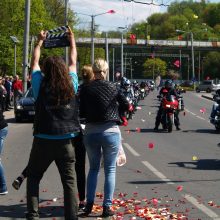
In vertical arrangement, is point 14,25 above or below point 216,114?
above

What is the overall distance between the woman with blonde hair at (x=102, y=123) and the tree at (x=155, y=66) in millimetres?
134560

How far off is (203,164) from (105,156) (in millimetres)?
5162

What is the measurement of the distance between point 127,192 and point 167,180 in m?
1.31

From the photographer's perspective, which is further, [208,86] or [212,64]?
[212,64]

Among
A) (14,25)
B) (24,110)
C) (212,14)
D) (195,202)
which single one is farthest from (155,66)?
(195,202)

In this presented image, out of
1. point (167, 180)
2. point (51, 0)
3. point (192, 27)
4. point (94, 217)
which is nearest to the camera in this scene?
point (94, 217)

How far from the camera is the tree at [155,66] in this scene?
14300 cm

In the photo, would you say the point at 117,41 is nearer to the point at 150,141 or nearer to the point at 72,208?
the point at 150,141

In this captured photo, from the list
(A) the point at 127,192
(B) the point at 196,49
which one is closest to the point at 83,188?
(A) the point at 127,192

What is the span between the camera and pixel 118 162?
7.77m

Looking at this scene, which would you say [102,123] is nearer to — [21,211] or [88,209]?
[88,209]

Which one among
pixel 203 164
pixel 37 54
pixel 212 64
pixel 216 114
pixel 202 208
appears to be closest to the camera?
pixel 37 54

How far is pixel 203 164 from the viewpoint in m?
12.1

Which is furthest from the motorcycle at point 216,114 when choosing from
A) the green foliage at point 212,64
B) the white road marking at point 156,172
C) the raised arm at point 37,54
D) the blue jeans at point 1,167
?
the green foliage at point 212,64
